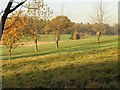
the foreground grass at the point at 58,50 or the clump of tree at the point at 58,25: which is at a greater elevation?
the clump of tree at the point at 58,25

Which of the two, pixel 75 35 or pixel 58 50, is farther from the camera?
pixel 75 35

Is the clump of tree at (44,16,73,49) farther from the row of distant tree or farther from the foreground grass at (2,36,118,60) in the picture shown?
the foreground grass at (2,36,118,60)

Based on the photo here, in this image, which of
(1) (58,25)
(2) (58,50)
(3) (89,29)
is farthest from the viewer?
(3) (89,29)

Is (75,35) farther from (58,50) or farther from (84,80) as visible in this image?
(84,80)

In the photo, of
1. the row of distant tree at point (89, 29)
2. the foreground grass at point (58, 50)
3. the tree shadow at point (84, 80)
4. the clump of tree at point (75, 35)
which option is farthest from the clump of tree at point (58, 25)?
the tree shadow at point (84, 80)

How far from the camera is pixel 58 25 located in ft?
189

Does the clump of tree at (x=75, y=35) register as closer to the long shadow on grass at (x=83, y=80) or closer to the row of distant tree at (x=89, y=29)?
the row of distant tree at (x=89, y=29)

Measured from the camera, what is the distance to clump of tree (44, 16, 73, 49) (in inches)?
2117

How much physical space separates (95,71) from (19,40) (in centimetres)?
2143

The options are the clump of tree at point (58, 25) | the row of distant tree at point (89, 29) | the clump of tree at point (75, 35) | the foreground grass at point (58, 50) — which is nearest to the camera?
the foreground grass at point (58, 50)

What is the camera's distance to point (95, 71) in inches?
536

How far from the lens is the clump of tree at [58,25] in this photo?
5378 centimetres

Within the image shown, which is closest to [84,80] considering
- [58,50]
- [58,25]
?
[58,50]

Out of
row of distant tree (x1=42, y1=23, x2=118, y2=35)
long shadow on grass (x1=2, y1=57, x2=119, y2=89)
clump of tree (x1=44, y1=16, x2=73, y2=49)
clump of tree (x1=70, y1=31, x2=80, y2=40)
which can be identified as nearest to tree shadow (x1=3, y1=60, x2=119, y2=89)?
long shadow on grass (x1=2, y1=57, x2=119, y2=89)
